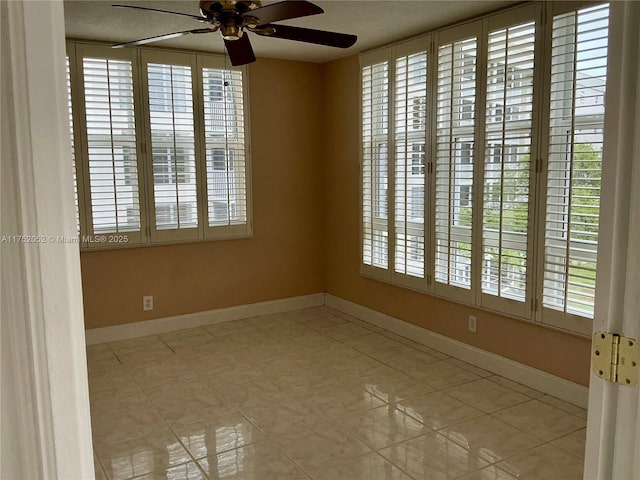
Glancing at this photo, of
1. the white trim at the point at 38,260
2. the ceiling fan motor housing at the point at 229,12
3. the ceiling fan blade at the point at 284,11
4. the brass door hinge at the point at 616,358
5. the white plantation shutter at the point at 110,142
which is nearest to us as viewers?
the white trim at the point at 38,260

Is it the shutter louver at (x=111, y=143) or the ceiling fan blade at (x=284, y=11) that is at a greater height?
the ceiling fan blade at (x=284, y=11)

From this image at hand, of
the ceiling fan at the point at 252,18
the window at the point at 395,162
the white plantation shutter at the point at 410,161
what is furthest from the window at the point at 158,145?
the ceiling fan at the point at 252,18

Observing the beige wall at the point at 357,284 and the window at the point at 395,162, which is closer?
the beige wall at the point at 357,284

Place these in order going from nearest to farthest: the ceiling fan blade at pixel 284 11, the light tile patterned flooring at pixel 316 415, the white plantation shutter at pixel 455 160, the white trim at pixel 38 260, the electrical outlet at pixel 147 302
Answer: the white trim at pixel 38 260
the ceiling fan blade at pixel 284 11
the light tile patterned flooring at pixel 316 415
the white plantation shutter at pixel 455 160
the electrical outlet at pixel 147 302

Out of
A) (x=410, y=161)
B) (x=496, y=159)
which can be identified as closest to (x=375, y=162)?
(x=410, y=161)

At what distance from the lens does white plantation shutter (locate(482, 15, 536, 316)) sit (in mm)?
3479

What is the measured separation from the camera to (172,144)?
15.7ft

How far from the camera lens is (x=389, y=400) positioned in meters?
3.52

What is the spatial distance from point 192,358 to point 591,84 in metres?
3.38

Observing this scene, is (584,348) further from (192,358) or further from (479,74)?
(192,358)

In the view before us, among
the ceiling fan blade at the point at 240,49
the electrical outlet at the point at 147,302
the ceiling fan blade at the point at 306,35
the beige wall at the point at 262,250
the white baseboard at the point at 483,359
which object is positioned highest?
the ceiling fan blade at the point at 306,35

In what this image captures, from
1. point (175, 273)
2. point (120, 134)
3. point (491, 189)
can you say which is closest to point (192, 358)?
point (175, 273)

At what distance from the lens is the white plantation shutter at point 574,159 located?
3043mm

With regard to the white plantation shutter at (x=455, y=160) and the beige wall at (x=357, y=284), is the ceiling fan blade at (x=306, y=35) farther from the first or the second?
the beige wall at (x=357, y=284)
